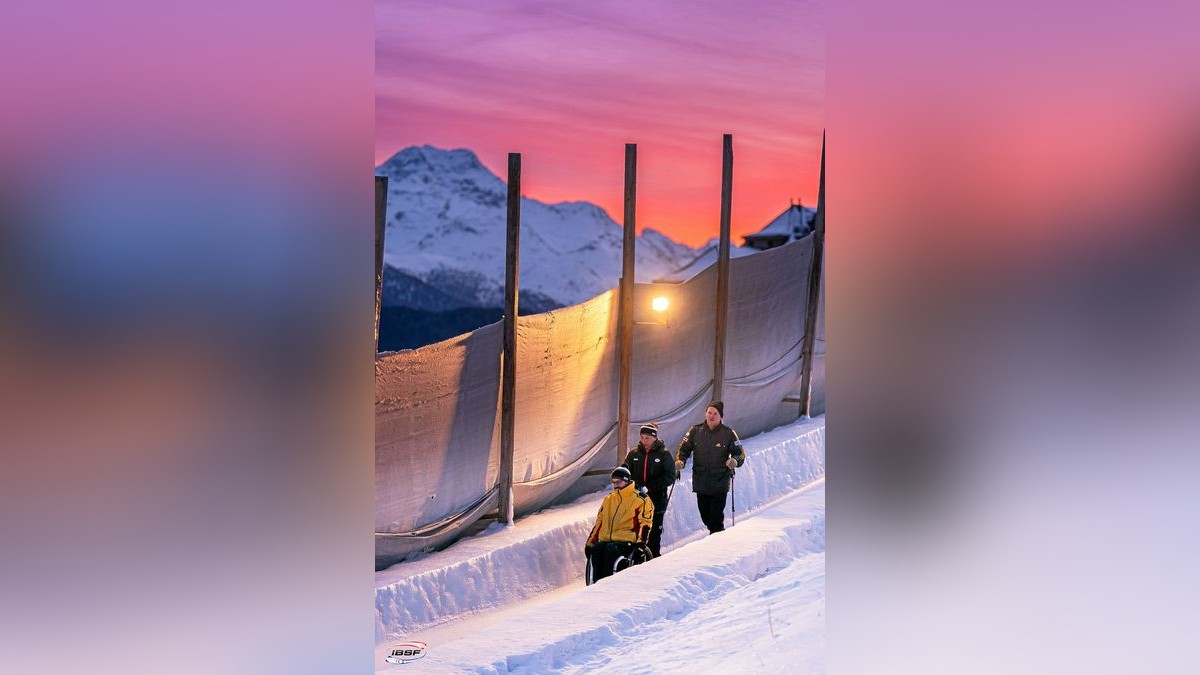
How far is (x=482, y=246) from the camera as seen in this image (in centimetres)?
3659

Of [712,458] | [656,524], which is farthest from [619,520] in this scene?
[712,458]

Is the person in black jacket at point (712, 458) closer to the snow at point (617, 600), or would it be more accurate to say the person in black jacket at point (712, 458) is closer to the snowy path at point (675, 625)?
the snow at point (617, 600)

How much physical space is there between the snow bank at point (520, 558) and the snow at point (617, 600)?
10 millimetres

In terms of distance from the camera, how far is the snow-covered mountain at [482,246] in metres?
31.9

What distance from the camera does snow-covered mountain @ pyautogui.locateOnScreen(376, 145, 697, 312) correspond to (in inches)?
1254

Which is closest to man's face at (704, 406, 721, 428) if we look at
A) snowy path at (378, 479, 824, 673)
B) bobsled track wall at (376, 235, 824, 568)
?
snowy path at (378, 479, 824, 673)

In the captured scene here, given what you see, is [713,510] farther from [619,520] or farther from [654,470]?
[619,520]

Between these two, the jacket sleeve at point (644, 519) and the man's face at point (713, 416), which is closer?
the jacket sleeve at point (644, 519)

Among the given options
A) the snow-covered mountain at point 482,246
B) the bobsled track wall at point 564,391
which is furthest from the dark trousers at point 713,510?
the snow-covered mountain at point 482,246

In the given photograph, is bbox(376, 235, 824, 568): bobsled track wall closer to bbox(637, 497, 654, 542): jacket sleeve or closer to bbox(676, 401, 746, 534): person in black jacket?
bbox(676, 401, 746, 534): person in black jacket

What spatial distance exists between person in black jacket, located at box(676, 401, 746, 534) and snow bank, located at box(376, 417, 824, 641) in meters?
1.06

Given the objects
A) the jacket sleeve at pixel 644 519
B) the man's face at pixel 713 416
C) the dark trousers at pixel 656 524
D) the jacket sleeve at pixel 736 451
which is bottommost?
the dark trousers at pixel 656 524
